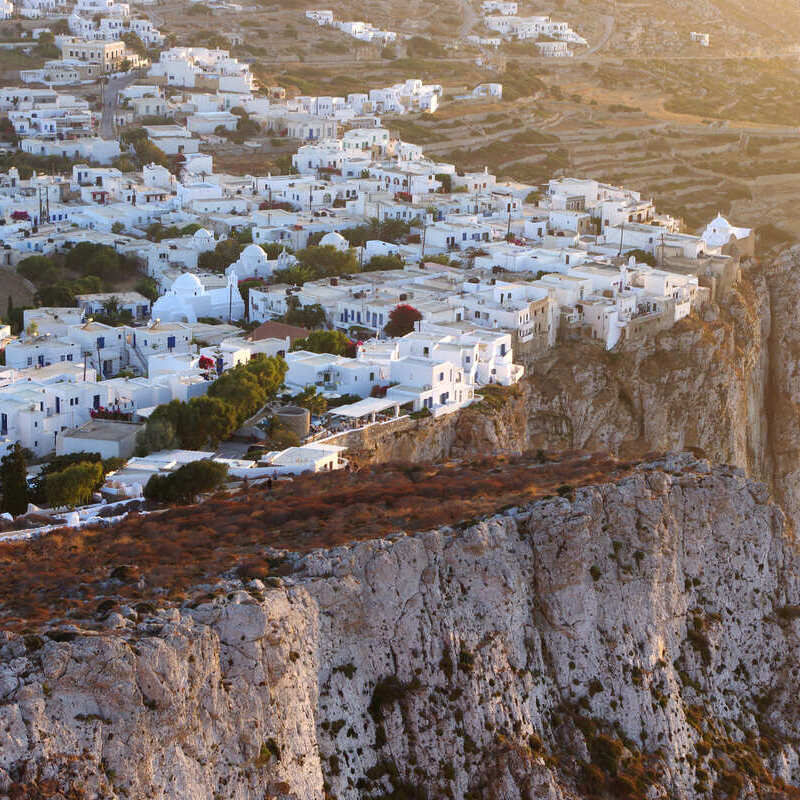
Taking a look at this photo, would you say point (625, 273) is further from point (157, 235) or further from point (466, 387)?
point (157, 235)

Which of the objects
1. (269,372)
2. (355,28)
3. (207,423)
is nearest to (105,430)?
(207,423)

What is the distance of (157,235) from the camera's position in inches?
1684

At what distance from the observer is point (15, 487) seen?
22031 mm

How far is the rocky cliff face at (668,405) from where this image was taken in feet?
90.0

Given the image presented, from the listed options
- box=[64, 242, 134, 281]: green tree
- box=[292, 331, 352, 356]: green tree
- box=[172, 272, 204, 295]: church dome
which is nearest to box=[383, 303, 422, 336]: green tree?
box=[292, 331, 352, 356]: green tree

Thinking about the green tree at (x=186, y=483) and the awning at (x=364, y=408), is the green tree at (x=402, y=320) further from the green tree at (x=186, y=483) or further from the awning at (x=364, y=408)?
the green tree at (x=186, y=483)

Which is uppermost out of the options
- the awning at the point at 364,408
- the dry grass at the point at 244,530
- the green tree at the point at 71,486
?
the dry grass at the point at 244,530

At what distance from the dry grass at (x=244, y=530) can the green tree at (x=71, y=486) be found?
2.41 metres

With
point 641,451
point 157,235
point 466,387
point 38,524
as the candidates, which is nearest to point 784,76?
point 157,235

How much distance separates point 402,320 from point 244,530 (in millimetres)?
16311

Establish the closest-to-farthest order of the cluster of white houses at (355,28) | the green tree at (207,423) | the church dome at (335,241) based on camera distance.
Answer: the green tree at (207,423) < the church dome at (335,241) < the cluster of white houses at (355,28)

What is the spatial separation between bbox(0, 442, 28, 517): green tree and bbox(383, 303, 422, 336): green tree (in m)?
11.5

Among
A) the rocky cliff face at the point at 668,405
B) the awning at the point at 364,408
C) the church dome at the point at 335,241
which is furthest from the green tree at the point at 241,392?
the church dome at the point at 335,241

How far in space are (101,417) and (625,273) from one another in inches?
563
